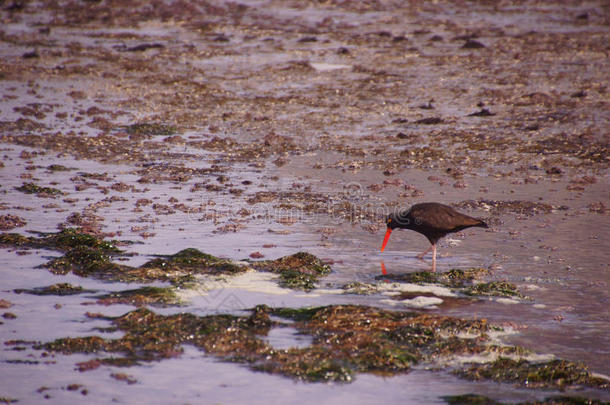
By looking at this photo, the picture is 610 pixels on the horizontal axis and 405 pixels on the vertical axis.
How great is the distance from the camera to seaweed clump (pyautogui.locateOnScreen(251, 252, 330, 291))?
10414 millimetres

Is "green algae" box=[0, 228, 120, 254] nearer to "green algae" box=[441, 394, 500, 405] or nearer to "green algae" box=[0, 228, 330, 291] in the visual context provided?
"green algae" box=[0, 228, 330, 291]

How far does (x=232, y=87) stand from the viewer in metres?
24.2

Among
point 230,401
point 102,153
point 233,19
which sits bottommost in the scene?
point 230,401

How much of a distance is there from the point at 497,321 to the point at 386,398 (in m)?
2.38

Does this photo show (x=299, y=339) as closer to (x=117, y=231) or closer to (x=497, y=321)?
(x=497, y=321)

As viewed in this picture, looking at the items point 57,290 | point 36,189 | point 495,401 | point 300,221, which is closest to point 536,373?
point 495,401

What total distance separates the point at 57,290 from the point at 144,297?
1145 millimetres

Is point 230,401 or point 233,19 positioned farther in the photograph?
point 233,19

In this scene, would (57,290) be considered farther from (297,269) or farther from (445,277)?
(445,277)

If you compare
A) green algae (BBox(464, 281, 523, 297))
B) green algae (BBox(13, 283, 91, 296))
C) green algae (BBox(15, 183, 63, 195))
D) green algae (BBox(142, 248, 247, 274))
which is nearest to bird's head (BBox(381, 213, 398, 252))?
green algae (BBox(464, 281, 523, 297))

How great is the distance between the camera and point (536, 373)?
767cm

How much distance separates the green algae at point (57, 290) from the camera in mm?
9836

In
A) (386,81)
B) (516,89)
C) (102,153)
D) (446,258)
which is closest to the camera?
(446,258)

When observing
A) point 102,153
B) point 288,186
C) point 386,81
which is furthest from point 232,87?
point 288,186
